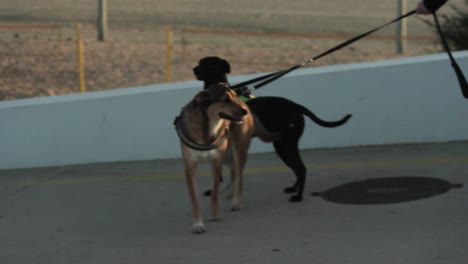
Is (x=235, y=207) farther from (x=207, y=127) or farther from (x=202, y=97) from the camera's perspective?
(x=202, y=97)

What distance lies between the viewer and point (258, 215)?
829 centimetres

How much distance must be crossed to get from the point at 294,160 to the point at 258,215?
712 mm

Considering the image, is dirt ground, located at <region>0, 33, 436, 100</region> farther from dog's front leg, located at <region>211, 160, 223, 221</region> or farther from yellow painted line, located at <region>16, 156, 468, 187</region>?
dog's front leg, located at <region>211, 160, 223, 221</region>

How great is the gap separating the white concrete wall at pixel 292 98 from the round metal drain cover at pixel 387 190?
6.22ft

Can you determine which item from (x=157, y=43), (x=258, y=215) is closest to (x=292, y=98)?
(x=258, y=215)

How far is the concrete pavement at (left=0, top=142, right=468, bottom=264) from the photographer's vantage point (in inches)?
282

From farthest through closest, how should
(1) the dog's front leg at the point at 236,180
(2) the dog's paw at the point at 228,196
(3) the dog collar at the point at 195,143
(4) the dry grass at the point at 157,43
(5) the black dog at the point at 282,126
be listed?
(4) the dry grass at the point at 157,43 → (2) the dog's paw at the point at 228,196 → (5) the black dog at the point at 282,126 → (1) the dog's front leg at the point at 236,180 → (3) the dog collar at the point at 195,143

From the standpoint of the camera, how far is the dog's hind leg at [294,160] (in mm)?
8695

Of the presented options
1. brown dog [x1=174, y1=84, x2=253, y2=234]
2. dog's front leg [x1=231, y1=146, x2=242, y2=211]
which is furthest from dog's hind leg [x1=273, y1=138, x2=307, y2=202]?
brown dog [x1=174, y1=84, x2=253, y2=234]

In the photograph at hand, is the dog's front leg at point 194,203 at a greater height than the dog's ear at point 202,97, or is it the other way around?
the dog's ear at point 202,97

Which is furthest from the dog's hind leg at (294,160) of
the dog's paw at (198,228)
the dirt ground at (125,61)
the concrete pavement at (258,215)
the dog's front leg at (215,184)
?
the dirt ground at (125,61)

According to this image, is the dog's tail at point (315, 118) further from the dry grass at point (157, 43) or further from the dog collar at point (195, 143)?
the dry grass at point (157, 43)

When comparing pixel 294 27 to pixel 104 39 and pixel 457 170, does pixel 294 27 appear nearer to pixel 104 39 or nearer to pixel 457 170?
pixel 104 39

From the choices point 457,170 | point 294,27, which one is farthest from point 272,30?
point 457,170
